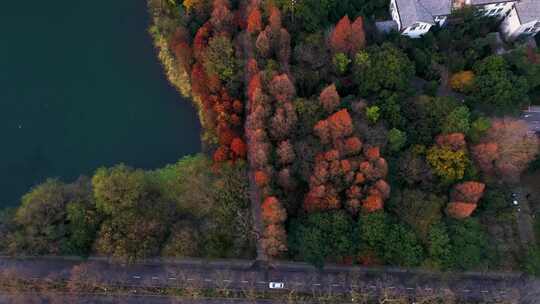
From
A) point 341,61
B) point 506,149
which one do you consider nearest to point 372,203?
point 506,149

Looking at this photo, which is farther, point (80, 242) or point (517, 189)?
point (517, 189)

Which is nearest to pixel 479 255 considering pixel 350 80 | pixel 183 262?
pixel 350 80

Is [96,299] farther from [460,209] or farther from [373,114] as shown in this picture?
[460,209]

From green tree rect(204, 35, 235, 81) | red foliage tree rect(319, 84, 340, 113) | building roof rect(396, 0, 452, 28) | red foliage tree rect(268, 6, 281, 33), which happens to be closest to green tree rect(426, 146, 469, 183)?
red foliage tree rect(319, 84, 340, 113)

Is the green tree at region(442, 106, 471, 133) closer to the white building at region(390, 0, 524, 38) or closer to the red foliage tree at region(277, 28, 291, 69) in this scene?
the white building at region(390, 0, 524, 38)

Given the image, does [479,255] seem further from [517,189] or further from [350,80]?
[350,80]
